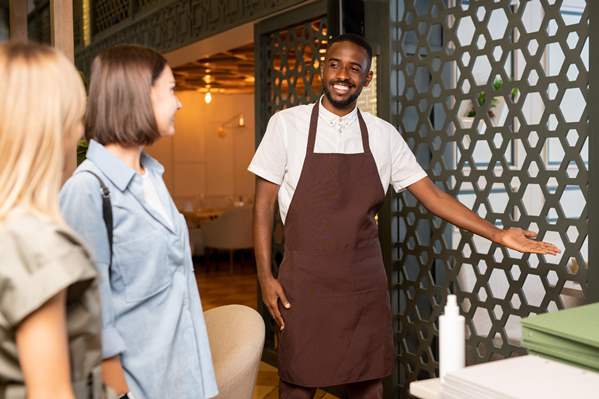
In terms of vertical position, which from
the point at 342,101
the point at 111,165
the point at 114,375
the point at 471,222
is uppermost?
the point at 342,101

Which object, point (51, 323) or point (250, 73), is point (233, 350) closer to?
point (51, 323)

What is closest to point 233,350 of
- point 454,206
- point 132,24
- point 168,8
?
point 454,206

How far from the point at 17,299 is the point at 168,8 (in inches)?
221

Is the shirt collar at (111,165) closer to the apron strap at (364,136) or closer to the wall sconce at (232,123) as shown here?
the apron strap at (364,136)

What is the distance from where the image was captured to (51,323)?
111 cm

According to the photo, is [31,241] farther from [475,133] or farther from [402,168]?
[475,133]

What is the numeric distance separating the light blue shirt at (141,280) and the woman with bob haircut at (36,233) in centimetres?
44

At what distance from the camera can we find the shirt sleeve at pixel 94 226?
1.60m

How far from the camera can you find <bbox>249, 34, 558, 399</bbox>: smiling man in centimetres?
276

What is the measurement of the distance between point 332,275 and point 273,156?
0.47 m

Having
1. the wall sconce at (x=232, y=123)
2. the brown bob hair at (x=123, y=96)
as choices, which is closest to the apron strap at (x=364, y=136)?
the brown bob hair at (x=123, y=96)

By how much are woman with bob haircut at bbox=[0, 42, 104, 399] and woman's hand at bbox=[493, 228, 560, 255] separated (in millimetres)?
1591

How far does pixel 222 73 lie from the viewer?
9.95 meters

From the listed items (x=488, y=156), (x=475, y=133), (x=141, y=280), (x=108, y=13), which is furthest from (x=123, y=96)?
(x=108, y=13)
